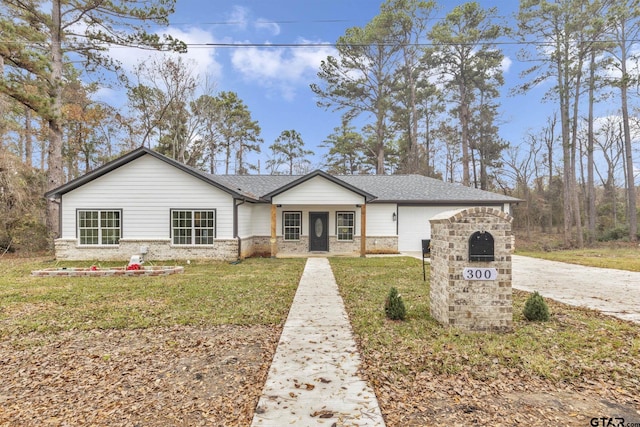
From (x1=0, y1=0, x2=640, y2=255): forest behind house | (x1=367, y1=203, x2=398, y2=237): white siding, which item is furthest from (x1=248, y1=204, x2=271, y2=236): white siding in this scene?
(x1=0, y1=0, x2=640, y2=255): forest behind house

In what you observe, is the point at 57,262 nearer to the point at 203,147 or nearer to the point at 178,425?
the point at 178,425

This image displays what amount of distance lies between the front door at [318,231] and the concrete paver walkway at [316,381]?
9589 mm

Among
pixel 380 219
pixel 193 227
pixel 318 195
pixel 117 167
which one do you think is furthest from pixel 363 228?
pixel 117 167

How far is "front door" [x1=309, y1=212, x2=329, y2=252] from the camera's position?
589 inches

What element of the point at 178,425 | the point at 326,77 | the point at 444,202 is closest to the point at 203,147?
the point at 326,77

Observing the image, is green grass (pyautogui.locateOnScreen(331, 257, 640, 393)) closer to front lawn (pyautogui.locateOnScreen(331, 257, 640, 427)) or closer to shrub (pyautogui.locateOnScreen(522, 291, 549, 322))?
front lawn (pyautogui.locateOnScreen(331, 257, 640, 427))

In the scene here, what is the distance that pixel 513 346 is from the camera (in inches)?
156

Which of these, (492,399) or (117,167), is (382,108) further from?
(492,399)

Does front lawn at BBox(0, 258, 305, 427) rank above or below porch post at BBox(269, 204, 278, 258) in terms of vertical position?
below

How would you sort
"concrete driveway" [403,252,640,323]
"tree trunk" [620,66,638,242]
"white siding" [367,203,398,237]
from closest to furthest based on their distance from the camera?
"concrete driveway" [403,252,640,323] → "white siding" [367,203,398,237] → "tree trunk" [620,66,638,242]

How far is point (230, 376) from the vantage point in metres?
3.31

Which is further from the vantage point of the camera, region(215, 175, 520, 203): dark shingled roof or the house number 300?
region(215, 175, 520, 203): dark shingled roof

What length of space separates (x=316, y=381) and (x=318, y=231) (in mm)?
11939

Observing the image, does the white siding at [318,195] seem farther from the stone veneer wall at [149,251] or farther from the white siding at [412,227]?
the white siding at [412,227]
